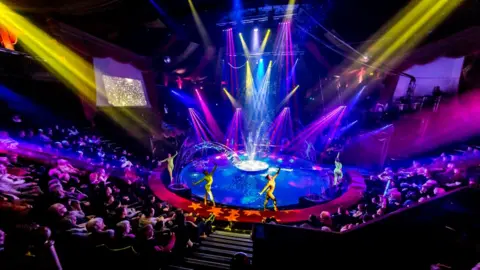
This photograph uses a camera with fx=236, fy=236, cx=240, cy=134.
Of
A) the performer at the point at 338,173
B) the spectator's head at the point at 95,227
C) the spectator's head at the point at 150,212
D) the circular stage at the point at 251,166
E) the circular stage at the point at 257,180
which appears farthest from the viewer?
the circular stage at the point at 251,166

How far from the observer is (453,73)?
33.9 feet

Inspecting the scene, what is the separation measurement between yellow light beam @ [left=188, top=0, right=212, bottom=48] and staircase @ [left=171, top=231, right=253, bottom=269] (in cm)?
909

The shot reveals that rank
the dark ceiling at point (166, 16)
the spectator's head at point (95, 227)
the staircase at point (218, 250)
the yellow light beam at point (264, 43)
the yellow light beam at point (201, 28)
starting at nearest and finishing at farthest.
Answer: the spectator's head at point (95, 227) → the staircase at point (218, 250) → the dark ceiling at point (166, 16) → the yellow light beam at point (201, 28) → the yellow light beam at point (264, 43)

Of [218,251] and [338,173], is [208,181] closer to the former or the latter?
[218,251]

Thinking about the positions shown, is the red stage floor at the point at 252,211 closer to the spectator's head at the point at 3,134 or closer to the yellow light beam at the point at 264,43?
the spectator's head at the point at 3,134

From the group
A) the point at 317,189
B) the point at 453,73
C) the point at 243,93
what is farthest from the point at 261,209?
the point at 243,93

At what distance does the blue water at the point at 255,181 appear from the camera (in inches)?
356

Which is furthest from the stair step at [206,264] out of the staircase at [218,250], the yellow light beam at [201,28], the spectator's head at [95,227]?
the yellow light beam at [201,28]

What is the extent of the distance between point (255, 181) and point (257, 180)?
162 mm

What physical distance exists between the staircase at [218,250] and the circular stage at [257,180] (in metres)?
2.13

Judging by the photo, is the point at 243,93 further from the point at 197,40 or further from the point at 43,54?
the point at 43,54

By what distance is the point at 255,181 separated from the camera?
10.9 m

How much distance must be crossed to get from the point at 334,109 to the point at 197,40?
11270mm

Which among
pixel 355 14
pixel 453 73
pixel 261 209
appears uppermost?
pixel 355 14
